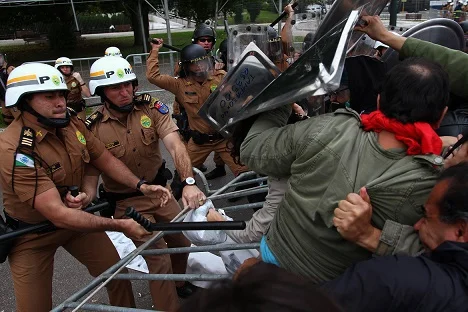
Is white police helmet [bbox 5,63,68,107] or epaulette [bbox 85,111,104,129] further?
epaulette [bbox 85,111,104,129]

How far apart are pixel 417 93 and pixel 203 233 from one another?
1308 mm

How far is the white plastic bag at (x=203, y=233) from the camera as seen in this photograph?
219cm

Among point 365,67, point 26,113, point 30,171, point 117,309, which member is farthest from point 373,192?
point 26,113

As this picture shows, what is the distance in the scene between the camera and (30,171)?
2193 mm

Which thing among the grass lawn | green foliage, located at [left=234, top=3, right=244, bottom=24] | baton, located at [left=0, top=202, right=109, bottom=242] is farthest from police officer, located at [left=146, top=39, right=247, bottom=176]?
the grass lawn

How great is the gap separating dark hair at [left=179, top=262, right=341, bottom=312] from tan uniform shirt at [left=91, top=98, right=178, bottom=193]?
2465 millimetres

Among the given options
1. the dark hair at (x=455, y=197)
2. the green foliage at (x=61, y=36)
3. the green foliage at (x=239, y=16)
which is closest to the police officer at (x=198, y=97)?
the green foliage at (x=239, y=16)

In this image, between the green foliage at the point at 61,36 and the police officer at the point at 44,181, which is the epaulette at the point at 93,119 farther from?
the green foliage at the point at 61,36

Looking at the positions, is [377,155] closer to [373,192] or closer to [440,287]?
[373,192]

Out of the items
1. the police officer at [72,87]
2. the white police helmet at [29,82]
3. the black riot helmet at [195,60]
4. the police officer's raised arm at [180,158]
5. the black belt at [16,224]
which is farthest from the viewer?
the police officer at [72,87]

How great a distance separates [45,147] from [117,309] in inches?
44.1

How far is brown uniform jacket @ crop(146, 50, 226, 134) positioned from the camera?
4.66 meters

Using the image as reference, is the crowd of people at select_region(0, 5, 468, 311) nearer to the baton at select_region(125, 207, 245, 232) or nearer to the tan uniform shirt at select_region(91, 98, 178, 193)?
the tan uniform shirt at select_region(91, 98, 178, 193)

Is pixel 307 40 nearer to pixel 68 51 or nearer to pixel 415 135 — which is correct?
pixel 415 135
